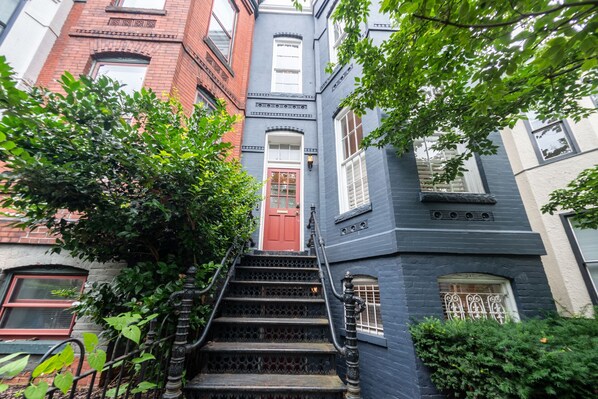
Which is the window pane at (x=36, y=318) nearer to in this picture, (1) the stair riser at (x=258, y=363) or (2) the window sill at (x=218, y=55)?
(1) the stair riser at (x=258, y=363)

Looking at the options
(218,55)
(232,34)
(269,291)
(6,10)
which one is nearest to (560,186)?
(269,291)

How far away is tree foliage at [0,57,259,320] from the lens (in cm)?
206

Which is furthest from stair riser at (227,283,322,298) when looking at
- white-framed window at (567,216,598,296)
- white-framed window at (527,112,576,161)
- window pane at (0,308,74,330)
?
white-framed window at (527,112,576,161)

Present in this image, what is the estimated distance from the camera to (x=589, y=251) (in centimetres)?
419

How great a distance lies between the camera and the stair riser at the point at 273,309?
126 inches

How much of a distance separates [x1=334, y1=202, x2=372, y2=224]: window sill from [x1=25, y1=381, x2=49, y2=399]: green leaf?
3.86 meters

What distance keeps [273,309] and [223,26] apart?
765 cm

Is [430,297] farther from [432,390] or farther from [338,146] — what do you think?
[338,146]

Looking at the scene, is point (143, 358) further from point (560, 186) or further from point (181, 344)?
point (560, 186)

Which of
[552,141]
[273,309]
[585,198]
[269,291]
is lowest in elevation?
[273,309]

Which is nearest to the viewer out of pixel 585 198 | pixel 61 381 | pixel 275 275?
pixel 61 381

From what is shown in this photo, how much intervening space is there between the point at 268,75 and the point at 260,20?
8.52ft

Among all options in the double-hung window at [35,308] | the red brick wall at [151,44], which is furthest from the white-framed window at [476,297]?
the red brick wall at [151,44]

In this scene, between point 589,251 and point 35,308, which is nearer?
point 35,308
